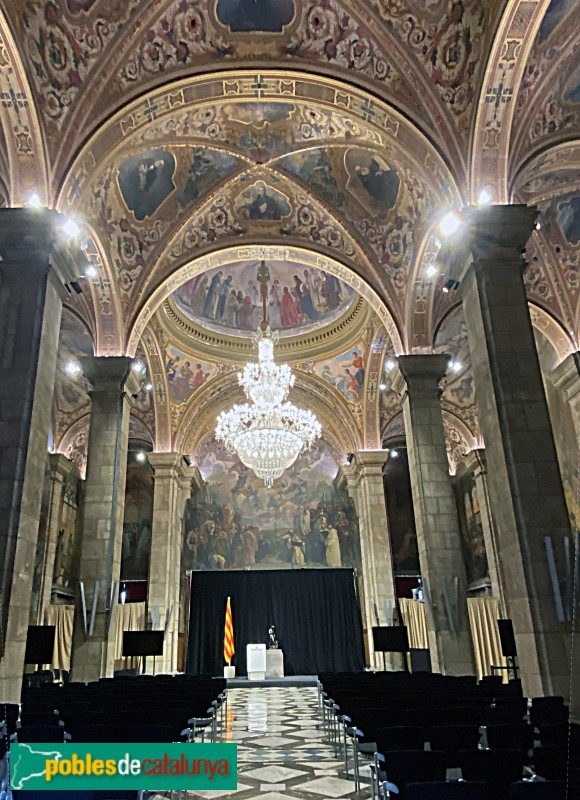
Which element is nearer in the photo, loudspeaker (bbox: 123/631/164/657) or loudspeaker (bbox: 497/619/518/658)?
loudspeaker (bbox: 497/619/518/658)

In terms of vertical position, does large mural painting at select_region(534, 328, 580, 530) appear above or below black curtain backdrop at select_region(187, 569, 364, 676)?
above

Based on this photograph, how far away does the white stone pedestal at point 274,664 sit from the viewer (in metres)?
18.5

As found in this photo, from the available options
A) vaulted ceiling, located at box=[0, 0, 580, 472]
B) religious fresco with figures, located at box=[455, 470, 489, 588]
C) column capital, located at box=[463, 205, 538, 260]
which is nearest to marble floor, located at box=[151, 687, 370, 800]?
column capital, located at box=[463, 205, 538, 260]

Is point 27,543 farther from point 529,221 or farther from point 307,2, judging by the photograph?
point 307,2

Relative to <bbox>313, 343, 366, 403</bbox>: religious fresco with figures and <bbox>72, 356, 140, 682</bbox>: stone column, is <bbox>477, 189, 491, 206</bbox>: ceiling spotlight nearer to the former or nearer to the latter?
<bbox>72, 356, 140, 682</bbox>: stone column

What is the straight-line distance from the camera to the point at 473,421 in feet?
65.5

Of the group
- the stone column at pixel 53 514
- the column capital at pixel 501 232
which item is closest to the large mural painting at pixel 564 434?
the column capital at pixel 501 232

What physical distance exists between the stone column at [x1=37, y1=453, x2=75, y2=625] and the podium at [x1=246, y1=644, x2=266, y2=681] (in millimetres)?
6157

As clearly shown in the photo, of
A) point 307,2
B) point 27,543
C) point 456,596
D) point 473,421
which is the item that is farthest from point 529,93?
point 473,421

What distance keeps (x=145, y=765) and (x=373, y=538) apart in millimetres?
17019

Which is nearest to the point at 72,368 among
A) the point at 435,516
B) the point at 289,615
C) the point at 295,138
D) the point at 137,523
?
the point at 137,523

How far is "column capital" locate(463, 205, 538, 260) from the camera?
8.38 m

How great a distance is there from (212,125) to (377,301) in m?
4.90

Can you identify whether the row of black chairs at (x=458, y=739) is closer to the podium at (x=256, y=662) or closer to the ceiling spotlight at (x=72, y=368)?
the podium at (x=256, y=662)
